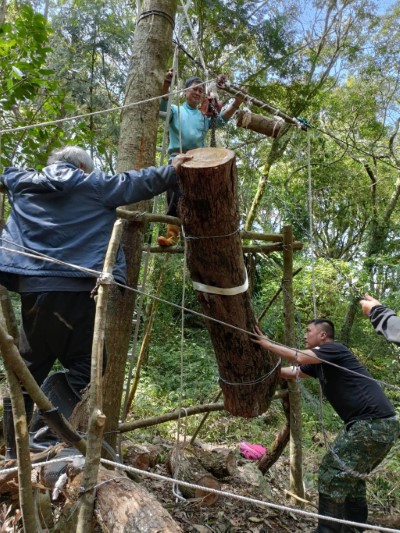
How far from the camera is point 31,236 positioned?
7.51 ft

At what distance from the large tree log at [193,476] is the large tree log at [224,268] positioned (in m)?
0.77

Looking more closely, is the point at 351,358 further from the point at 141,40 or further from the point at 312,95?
the point at 312,95

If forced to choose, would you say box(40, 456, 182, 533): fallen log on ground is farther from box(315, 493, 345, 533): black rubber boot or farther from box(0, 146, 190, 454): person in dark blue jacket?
box(315, 493, 345, 533): black rubber boot

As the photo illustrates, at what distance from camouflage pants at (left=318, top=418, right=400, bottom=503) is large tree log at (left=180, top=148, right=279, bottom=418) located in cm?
64

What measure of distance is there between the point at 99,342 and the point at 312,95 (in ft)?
29.1

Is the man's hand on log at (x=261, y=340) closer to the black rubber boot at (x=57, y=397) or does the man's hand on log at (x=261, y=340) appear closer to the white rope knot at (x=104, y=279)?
the black rubber boot at (x=57, y=397)

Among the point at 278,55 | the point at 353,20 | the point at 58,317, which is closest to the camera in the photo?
the point at 58,317

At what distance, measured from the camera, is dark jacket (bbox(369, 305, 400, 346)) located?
2.45 meters

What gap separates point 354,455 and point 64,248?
2.24 meters

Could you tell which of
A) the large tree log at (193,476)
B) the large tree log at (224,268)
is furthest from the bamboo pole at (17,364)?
the large tree log at (193,476)

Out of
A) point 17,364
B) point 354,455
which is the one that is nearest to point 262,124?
point 354,455

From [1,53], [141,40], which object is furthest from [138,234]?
[1,53]

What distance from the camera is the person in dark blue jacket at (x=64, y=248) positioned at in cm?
220

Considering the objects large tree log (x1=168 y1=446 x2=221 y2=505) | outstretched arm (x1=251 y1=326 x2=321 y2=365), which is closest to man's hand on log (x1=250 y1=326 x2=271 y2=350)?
outstretched arm (x1=251 y1=326 x2=321 y2=365)
